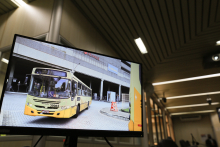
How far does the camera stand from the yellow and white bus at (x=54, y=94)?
112 centimetres

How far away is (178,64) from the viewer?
4785 mm

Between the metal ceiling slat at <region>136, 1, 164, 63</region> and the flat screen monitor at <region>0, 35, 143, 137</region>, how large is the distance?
1615 mm

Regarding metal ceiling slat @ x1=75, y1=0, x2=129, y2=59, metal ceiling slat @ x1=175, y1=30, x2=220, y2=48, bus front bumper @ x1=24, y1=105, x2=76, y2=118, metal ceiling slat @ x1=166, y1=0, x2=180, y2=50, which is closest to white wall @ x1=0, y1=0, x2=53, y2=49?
metal ceiling slat @ x1=75, y1=0, x2=129, y2=59

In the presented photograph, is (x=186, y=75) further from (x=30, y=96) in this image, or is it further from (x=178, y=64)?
(x=30, y=96)

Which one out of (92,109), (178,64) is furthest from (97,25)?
(178,64)

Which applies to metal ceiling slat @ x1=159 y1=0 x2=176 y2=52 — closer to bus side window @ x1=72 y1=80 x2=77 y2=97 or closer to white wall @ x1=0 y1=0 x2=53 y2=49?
white wall @ x1=0 y1=0 x2=53 y2=49

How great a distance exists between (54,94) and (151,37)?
301 centimetres

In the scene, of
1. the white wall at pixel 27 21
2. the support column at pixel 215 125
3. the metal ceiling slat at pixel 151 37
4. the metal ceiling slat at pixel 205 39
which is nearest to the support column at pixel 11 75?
the white wall at pixel 27 21

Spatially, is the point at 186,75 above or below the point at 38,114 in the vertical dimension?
above

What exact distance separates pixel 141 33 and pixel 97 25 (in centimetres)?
107

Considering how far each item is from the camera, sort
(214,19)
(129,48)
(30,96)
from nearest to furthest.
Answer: (30,96), (214,19), (129,48)

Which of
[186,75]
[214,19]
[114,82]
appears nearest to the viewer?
[114,82]

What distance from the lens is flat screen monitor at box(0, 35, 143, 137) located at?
3.52 ft

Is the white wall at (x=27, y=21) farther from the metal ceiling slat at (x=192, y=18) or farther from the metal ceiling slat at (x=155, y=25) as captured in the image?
the metal ceiling slat at (x=192, y=18)
